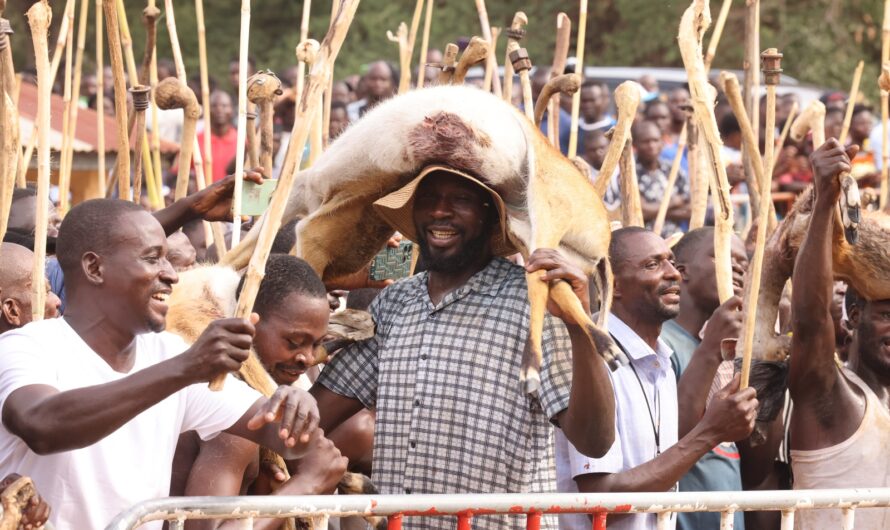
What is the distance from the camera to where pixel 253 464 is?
9.12 feet

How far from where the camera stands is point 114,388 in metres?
2.26

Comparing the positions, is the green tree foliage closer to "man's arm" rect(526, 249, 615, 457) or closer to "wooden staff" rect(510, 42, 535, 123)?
"wooden staff" rect(510, 42, 535, 123)


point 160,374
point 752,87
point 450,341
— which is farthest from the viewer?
point 752,87

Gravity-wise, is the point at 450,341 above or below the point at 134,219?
below

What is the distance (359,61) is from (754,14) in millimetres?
8116

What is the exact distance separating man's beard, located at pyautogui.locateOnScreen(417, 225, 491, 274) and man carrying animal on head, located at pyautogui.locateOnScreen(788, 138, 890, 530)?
791mm

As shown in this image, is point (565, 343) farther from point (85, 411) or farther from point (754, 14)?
point (754, 14)

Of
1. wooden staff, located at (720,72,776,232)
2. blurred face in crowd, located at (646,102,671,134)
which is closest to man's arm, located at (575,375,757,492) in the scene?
wooden staff, located at (720,72,776,232)

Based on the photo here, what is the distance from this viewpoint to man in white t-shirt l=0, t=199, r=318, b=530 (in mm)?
2256

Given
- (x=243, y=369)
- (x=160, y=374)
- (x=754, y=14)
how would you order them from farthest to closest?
(x=754, y=14)
(x=243, y=369)
(x=160, y=374)

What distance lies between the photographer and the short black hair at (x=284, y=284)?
9.62 ft

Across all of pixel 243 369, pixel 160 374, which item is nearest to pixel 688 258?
pixel 243 369

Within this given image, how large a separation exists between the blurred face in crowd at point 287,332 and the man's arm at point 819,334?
1.16 metres

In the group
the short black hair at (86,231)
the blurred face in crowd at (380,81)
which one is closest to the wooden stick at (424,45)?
the short black hair at (86,231)
